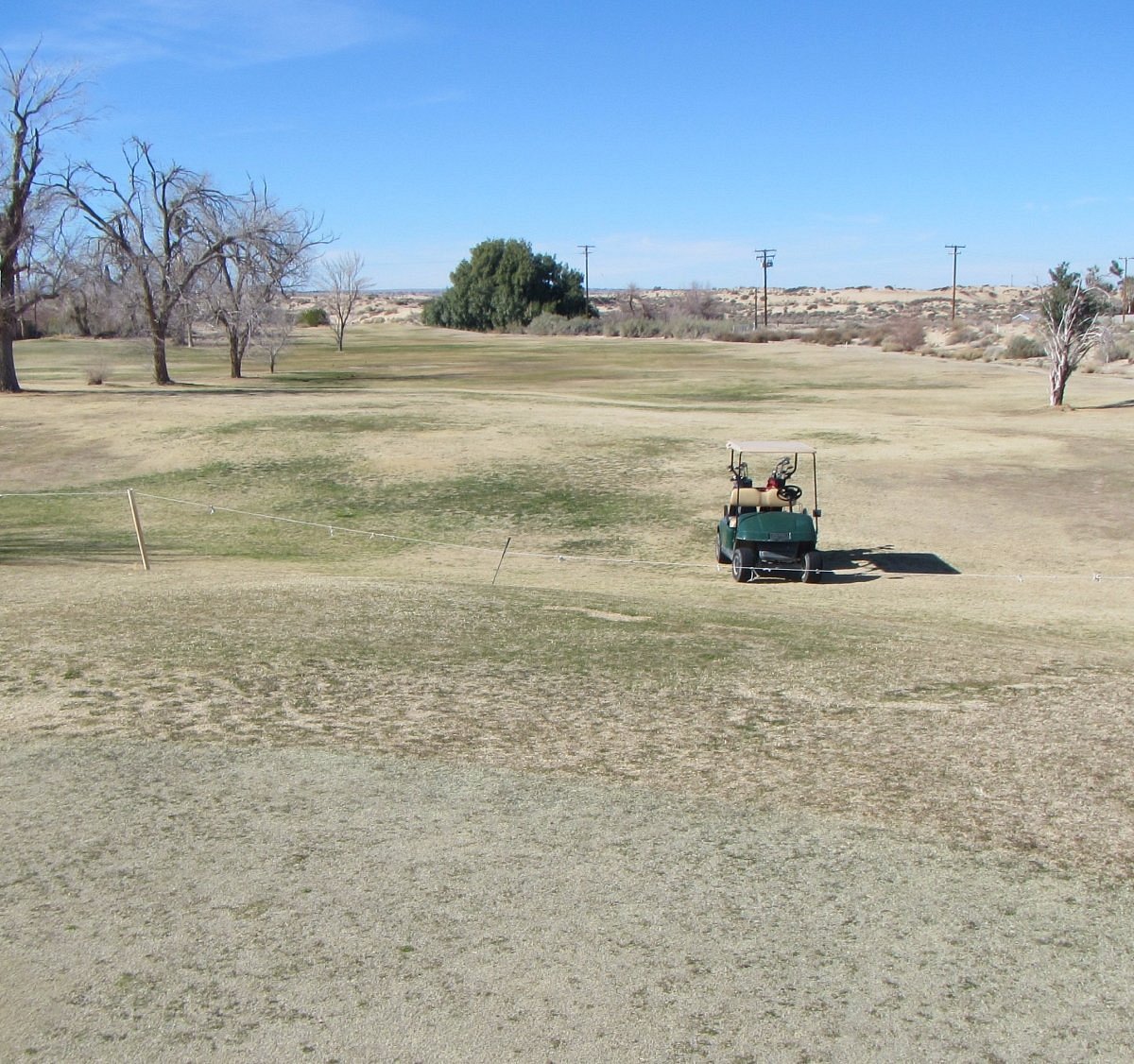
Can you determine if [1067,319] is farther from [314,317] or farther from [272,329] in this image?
[314,317]

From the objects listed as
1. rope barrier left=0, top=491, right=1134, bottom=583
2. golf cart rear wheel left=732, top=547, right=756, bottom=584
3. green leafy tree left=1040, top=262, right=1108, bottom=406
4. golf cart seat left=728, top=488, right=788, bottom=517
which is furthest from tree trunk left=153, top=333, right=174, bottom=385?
golf cart rear wheel left=732, top=547, right=756, bottom=584

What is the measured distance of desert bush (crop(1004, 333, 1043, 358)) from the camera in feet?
234

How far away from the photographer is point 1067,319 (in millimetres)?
41094

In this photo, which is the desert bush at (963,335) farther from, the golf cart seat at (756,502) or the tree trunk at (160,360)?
the golf cart seat at (756,502)

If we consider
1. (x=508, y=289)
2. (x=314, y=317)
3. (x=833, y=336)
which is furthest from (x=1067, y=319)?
(x=314, y=317)

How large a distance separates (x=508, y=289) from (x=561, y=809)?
4402 inches

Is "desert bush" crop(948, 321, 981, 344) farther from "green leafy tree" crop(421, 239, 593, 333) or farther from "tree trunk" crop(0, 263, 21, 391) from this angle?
"tree trunk" crop(0, 263, 21, 391)

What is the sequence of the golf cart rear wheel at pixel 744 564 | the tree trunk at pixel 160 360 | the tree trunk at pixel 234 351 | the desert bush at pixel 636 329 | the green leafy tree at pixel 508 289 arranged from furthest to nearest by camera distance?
the green leafy tree at pixel 508 289, the desert bush at pixel 636 329, the tree trunk at pixel 234 351, the tree trunk at pixel 160 360, the golf cart rear wheel at pixel 744 564

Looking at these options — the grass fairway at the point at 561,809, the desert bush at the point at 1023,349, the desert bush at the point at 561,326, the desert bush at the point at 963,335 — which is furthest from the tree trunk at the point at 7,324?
the desert bush at the point at 561,326

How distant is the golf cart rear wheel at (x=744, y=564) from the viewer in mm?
19094

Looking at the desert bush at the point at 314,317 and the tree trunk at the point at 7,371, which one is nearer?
the tree trunk at the point at 7,371

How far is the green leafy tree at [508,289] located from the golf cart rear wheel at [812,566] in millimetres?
97779

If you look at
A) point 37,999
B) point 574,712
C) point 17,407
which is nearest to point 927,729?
point 574,712

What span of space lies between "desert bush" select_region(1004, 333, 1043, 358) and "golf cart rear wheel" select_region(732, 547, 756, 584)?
188 ft
